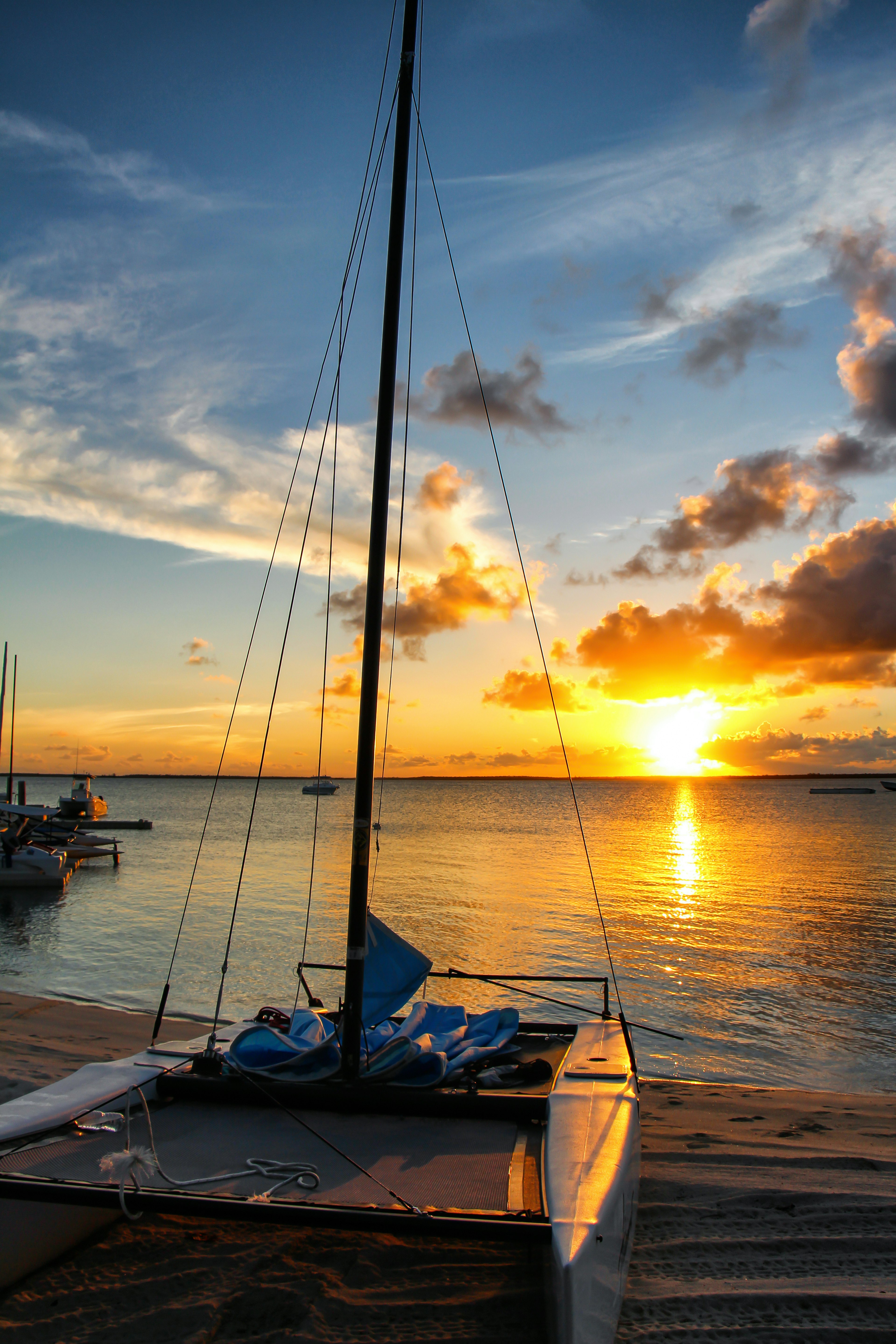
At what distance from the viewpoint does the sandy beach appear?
3900mm

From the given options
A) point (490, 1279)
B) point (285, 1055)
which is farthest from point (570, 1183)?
point (285, 1055)

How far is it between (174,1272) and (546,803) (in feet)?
413

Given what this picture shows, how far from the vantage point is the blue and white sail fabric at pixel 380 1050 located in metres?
5.60

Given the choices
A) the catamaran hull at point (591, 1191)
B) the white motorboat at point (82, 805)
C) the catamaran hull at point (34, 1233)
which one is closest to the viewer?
the catamaran hull at point (591, 1191)

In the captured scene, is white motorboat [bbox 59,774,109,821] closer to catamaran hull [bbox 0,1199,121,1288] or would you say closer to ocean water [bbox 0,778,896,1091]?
ocean water [bbox 0,778,896,1091]

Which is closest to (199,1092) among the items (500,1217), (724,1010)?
(500,1217)

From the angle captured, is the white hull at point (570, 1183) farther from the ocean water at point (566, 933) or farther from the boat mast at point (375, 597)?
the ocean water at point (566, 933)

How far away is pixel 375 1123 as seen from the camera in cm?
521

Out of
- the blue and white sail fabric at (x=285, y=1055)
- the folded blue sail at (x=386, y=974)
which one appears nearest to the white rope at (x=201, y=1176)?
the blue and white sail fabric at (x=285, y=1055)

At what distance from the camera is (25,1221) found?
421 cm

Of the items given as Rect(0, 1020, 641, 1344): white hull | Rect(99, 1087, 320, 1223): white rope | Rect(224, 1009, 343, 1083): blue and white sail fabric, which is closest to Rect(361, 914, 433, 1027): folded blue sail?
Rect(224, 1009, 343, 1083): blue and white sail fabric

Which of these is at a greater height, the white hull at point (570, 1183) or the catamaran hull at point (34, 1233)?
the white hull at point (570, 1183)

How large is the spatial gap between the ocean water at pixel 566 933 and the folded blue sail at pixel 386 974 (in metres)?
2.84

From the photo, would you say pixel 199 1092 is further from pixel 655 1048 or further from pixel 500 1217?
pixel 655 1048
